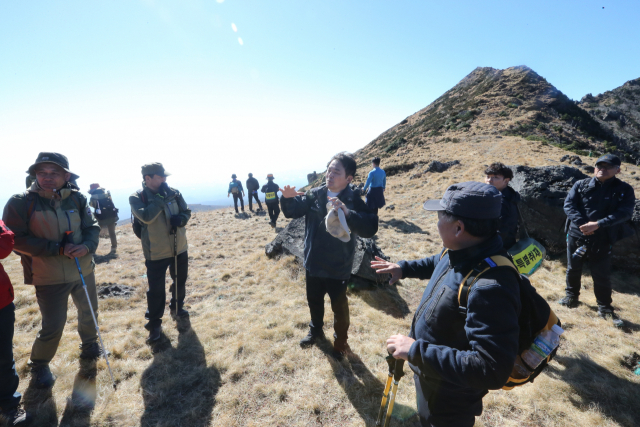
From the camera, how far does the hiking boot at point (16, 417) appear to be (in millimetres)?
2701

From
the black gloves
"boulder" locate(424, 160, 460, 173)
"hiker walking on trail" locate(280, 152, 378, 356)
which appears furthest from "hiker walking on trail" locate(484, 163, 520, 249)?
"boulder" locate(424, 160, 460, 173)

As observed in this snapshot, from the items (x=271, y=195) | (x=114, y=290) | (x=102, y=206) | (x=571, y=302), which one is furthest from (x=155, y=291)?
(x=271, y=195)

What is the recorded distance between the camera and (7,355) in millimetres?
2666

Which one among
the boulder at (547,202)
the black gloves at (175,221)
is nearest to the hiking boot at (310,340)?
the black gloves at (175,221)

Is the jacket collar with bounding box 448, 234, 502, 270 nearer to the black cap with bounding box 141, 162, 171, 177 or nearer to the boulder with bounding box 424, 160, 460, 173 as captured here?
the black cap with bounding box 141, 162, 171, 177

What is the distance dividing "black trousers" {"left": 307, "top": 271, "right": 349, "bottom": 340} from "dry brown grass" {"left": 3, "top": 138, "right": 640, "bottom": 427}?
0.53 m

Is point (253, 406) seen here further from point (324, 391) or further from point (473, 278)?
point (473, 278)

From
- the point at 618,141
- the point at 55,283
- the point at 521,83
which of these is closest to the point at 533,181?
A: the point at 55,283

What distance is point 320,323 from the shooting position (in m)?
4.06

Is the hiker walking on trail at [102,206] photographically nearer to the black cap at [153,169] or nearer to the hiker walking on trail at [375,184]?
the black cap at [153,169]

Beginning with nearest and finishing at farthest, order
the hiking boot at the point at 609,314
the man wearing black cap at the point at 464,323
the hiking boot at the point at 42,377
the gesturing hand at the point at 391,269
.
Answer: the man wearing black cap at the point at 464,323 → the gesturing hand at the point at 391,269 → the hiking boot at the point at 42,377 → the hiking boot at the point at 609,314

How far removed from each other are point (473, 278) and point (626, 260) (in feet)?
25.6

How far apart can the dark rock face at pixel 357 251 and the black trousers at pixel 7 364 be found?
14.4 feet

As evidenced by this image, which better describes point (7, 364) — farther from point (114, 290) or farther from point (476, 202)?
point (476, 202)
